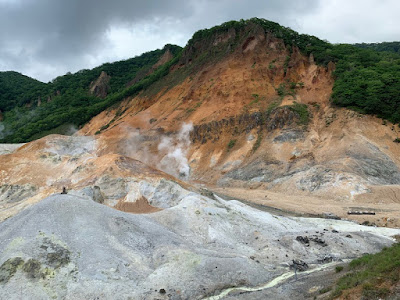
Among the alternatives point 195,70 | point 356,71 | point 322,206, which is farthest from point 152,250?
point 195,70

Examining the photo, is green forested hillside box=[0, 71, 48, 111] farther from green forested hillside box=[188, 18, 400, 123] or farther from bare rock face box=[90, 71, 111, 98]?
green forested hillside box=[188, 18, 400, 123]

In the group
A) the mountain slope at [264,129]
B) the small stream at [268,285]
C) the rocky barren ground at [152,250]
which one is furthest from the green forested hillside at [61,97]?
the small stream at [268,285]

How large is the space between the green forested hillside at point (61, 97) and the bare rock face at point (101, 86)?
4.86 feet

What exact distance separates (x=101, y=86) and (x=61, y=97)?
11.6 meters

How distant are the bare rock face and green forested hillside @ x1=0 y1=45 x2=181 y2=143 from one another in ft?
4.86

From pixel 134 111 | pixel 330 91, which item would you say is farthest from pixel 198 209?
pixel 134 111

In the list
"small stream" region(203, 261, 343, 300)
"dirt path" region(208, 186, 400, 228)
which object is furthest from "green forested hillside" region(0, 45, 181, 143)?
"small stream" region(203, 261, 343, 300)

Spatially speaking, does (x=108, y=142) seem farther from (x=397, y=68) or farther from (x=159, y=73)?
(x=397, y=68)

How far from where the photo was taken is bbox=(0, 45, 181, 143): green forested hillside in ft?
255

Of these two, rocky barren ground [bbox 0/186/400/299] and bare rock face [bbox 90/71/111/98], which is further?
bare rock face [bbox 90/71/111/98]

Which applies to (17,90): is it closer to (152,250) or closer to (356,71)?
(356,71)

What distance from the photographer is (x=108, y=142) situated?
55469mm

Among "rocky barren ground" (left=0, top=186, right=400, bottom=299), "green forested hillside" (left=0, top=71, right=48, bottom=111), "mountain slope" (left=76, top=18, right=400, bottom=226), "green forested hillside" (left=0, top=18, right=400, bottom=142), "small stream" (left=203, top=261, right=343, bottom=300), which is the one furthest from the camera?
"green forested hillside" (left=0, top=71, right=48, bottom=111)

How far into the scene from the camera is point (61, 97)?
99.7m
